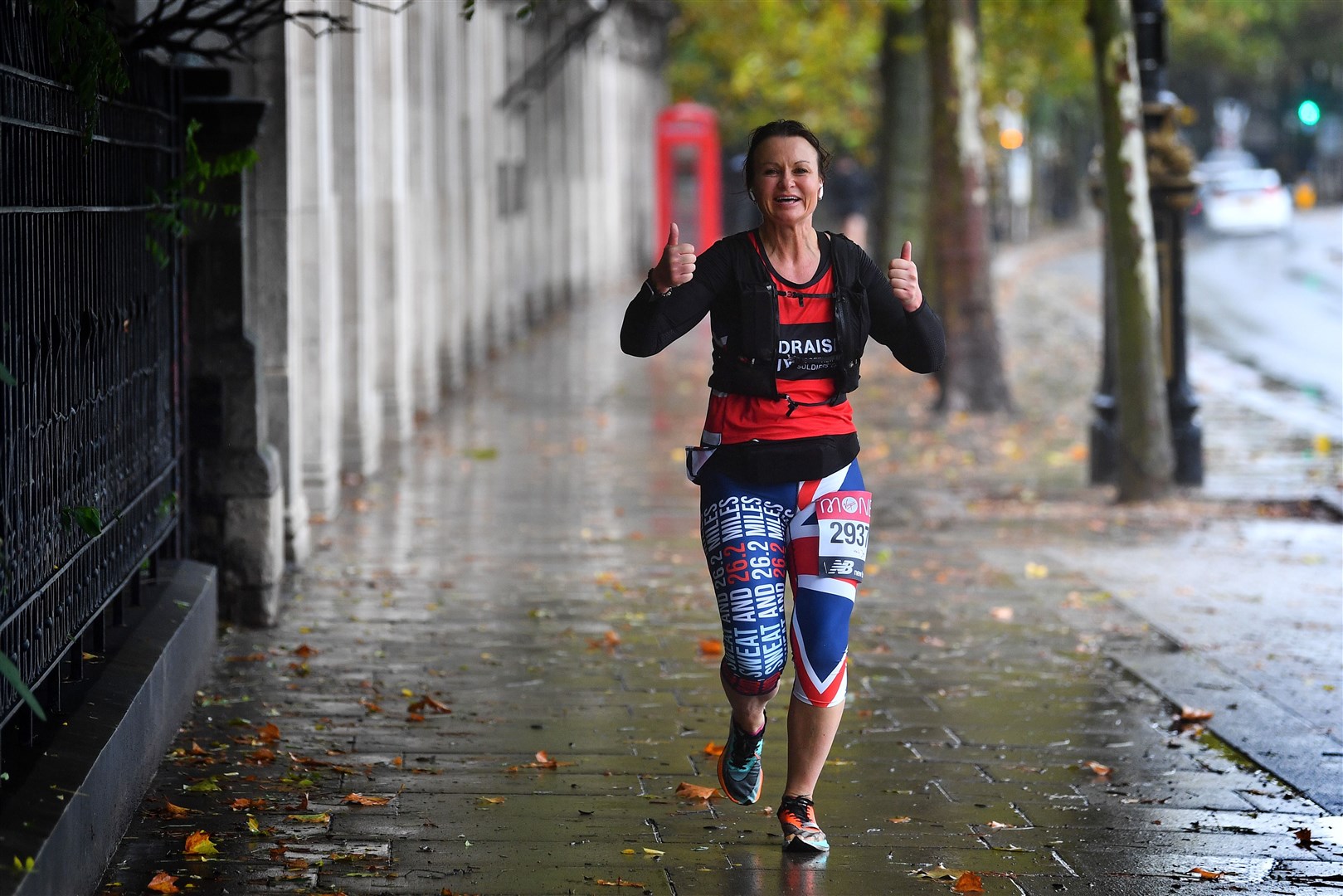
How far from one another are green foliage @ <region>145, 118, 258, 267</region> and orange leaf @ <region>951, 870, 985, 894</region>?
11.0 ft

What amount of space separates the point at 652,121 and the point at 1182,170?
35.5 m

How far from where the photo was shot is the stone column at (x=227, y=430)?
7785 mm

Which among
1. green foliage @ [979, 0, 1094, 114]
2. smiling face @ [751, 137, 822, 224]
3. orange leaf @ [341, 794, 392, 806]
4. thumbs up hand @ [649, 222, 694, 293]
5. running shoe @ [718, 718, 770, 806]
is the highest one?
green foliage @ [979, 0, 1094, 114]

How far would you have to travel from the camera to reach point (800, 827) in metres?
5.07

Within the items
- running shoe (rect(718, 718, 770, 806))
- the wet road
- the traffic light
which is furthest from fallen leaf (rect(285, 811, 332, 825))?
the traffic light

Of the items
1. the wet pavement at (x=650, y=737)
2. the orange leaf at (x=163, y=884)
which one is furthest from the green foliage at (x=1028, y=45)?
the orange leaf at (x=163, y=884)

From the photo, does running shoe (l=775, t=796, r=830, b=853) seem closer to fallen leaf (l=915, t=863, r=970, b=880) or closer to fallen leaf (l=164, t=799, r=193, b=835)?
fallen leaf (l=915, t=863, r=970, b=880)

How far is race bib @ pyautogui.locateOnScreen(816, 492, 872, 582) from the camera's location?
4.94m

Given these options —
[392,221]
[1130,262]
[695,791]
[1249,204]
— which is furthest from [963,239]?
[1249,204]

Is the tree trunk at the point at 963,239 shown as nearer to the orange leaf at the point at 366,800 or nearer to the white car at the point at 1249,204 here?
the orange leaf at the point at 366,800

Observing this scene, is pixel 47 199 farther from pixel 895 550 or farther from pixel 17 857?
pixel 895 550

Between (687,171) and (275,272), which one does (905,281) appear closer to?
(275,272)

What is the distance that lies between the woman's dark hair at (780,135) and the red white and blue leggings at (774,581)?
0.75 meters

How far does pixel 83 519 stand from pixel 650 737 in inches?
83.3
